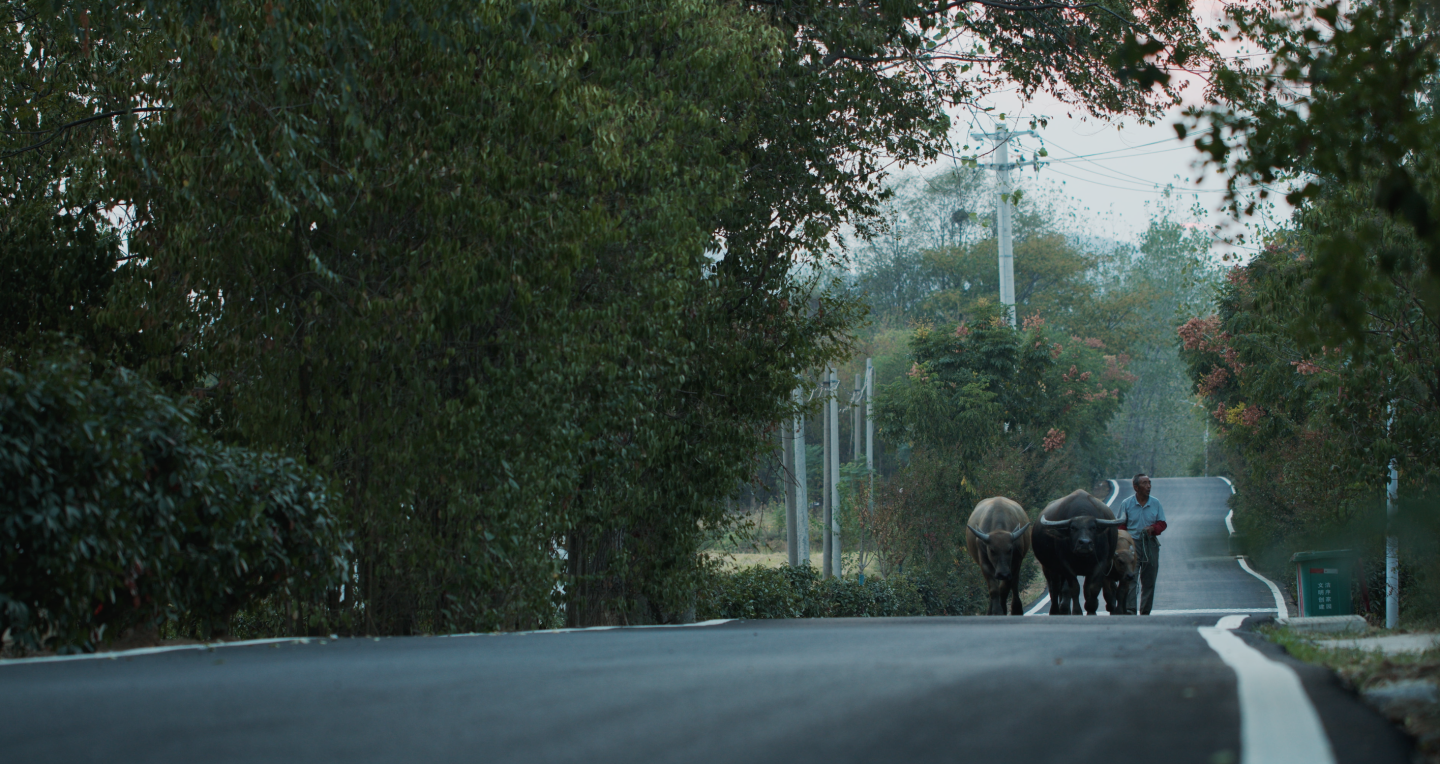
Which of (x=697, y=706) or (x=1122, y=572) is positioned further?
(x=1122, y=572)

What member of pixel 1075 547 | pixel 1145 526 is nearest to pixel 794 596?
pixel 1075 547

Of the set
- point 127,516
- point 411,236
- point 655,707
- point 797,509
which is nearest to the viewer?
point 655,707

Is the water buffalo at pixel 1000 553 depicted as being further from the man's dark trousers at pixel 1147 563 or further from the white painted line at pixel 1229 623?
the white painted line at pixel 1229 623

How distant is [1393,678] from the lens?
4938 millimetres

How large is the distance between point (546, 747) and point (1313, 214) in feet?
37.8

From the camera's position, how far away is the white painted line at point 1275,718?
351 centimetres

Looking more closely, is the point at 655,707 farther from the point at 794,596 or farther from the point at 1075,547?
the point at 794,596

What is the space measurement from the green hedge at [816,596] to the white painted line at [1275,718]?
11239 mm

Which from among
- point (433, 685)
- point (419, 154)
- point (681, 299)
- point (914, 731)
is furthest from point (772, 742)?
point (681, 299)

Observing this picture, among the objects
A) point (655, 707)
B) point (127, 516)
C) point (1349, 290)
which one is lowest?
point (655, 707)

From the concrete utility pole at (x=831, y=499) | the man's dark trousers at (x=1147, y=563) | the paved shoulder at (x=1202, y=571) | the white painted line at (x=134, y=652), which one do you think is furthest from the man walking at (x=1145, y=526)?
the concrete utility pole at (x=831, y=499)

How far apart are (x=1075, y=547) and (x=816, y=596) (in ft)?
19.1

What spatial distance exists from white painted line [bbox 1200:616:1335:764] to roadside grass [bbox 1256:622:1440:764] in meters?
0.22

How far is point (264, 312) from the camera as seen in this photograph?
10.1 meters
